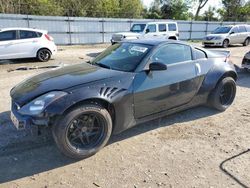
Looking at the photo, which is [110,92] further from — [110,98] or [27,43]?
[27,43]

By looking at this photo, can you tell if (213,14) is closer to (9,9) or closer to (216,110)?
(9,9)

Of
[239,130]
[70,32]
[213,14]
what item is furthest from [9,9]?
[213,14]

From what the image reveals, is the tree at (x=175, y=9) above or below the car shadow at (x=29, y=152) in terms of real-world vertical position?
above

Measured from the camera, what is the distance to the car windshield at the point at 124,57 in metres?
4.37

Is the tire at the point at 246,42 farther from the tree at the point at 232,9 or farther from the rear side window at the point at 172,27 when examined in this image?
the tree at the point at 232,9

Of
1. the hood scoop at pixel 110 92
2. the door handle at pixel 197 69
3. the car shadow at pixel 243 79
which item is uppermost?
the door handle at pixel 197 69

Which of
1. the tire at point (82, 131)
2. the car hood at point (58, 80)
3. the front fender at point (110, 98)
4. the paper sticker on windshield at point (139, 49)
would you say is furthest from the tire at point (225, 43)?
the tire at point (82, 131)

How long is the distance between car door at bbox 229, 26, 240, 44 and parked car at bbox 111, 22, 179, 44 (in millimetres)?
4904

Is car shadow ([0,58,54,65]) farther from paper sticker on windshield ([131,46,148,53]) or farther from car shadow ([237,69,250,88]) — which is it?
paper sticker on windshield ([131,46,148,53])

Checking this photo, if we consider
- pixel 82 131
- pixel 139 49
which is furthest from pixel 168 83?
pixel 82 131

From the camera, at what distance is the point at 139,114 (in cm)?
427

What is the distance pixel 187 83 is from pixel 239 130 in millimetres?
1212

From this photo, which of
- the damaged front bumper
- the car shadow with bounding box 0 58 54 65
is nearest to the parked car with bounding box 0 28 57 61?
the car shadow with bounding box 0 58 54 65

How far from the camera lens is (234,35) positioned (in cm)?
2019
